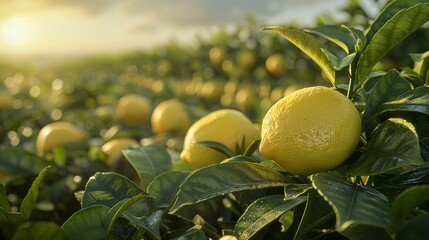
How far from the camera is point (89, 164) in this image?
1952 mm

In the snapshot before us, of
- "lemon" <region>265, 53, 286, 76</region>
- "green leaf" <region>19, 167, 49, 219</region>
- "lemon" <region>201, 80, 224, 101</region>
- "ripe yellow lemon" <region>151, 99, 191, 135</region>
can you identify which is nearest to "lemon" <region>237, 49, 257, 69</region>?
"lemon" <region>265, 53, 286, 76</region>

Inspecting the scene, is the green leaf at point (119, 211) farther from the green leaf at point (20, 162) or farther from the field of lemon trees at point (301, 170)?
the green leaf at point (20, 162)

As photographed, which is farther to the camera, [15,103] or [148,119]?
[15,103]

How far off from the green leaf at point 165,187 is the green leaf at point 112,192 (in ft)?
0.11

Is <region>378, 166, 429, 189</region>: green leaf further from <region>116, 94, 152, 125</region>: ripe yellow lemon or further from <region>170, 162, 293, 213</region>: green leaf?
<region>116, 94, 152, 125</region>: ripe yellow lemon

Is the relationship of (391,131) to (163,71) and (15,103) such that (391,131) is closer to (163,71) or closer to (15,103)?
(15,103)

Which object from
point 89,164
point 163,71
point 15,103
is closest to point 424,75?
point 89,164

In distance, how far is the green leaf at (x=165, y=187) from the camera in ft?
3.69

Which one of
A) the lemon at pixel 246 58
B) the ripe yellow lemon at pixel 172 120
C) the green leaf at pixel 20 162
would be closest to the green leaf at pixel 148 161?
the green leaf at pixel 20 162

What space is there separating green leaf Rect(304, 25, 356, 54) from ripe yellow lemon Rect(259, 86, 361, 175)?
208 millimetres

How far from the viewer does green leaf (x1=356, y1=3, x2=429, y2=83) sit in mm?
987

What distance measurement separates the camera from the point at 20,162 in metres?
1.76

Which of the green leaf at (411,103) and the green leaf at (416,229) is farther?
the green leaf at (411,103)

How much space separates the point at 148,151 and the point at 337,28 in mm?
632
